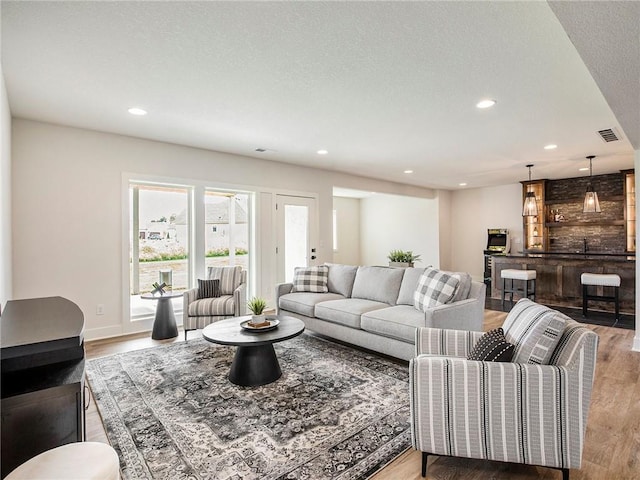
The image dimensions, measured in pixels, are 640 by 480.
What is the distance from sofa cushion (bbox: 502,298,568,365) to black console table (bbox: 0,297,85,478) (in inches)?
81.9

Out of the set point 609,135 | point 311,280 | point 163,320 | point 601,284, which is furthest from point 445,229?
point 163,320

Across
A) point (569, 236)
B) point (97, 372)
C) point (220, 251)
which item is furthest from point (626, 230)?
point (97, 372)

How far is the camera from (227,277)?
4.55 m

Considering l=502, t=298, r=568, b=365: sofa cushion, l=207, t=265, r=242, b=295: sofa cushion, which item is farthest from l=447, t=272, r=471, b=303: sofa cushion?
l=207, t=265, r=242, b=295: sofa cushion

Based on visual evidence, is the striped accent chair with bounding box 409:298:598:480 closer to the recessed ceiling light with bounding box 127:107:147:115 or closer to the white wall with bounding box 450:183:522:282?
the recessed ceiling light with bounding box 127:107:147:115

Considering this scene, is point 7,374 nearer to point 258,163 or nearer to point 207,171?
point 207,171

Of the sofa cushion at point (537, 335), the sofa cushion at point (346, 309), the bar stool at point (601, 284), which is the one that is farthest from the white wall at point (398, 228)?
the sofa cushion at point (537, 335)

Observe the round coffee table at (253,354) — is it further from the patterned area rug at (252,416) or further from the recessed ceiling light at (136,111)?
the recessed ceiling light at (136,111)

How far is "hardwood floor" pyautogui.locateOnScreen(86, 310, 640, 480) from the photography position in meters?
1.83

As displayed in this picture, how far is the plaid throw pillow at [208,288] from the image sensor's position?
14.3ft

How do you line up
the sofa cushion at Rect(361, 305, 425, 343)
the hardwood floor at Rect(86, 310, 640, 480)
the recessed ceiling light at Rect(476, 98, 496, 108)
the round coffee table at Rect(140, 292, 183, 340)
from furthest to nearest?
the round coffee table at Rect(140, 292, 183, 340) < the recessed ceiling light at Rect(476, 98, 496, 108) < the sofa cushion at Rect(361, 305, 425, 343) < the hardwood floor at Rect(86, 310, 640, 480)

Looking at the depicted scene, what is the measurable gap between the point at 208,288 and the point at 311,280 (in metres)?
1.35

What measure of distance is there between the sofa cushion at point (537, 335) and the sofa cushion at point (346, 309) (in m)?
1.83

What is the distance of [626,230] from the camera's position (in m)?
7.12
